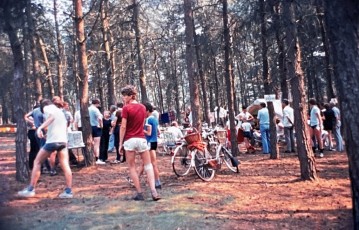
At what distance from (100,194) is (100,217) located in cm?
189

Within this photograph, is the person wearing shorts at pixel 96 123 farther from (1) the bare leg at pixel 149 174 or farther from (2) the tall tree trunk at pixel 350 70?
(2) the tall tree trunk at pixel 350 70

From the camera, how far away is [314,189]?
28.1ft

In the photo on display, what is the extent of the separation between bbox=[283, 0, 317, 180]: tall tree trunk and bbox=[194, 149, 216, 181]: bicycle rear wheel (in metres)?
2.15

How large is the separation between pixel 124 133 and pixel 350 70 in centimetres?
400

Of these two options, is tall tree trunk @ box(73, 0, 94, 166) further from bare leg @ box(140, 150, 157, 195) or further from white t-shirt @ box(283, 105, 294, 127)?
white t-shirt @ box(283, 105, 294, 127)

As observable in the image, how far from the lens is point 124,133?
758 centimetres

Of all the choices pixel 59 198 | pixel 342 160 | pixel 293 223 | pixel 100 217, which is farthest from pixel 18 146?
pixel 342 160

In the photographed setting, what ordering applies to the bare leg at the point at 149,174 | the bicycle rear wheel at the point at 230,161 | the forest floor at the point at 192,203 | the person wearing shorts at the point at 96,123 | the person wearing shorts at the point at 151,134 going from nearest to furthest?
the forest floor at the point at 192,203
the bare leg at the point at 149,174
the person wearing shorts at the point at 151,134
the bicycle rear wheel at the point at 230,161
the person wearing shorts at the point at 96,123

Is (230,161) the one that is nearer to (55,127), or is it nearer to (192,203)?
(192,203)

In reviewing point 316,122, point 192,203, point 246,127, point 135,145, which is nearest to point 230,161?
point 192,203

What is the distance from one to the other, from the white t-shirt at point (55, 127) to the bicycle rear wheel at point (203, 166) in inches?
130

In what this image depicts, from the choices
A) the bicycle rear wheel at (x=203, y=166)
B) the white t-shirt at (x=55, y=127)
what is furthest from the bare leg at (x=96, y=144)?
the white t-shirt at (x=55, y=127)

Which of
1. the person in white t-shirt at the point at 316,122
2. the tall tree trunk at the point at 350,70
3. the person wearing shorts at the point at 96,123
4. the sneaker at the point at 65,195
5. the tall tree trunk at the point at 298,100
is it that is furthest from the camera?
the person in white t-shirt at the point at 316,122

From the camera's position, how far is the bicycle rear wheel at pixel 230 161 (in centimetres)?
1077
